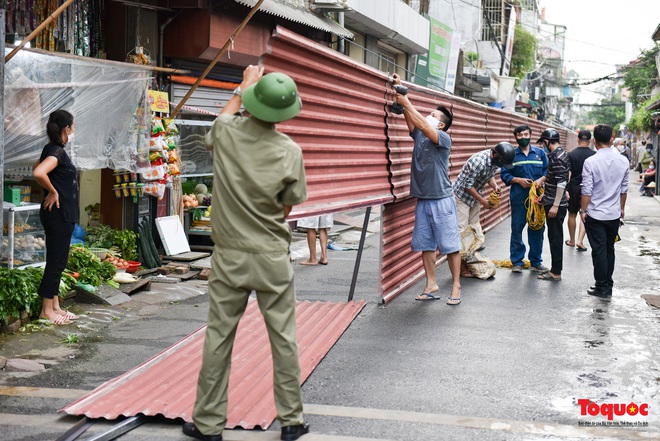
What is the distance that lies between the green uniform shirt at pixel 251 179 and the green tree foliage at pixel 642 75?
52506 mm

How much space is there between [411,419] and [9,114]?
5.10 m

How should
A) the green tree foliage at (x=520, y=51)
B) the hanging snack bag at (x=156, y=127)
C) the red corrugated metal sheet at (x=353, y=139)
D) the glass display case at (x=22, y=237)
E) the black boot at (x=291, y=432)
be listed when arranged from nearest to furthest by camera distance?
the black boot at (x=291, y=432) → the red corrugated metal sheet at (x=353, y=139) → the glass display case at (x=22, y=237) → the hanging snack bag at (x=156, y=127) → the green tree foliage at (x=520, y=51)

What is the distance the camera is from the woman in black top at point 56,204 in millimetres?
7484

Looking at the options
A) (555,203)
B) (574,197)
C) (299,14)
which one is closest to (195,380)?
(555,203)

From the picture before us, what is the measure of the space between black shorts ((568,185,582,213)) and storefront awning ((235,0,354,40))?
5.48 m

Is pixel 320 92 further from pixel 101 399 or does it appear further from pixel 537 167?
pixel 537 167

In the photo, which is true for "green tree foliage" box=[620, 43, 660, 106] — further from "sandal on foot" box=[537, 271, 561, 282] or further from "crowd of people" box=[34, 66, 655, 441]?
"sandal on foot" box=[537, 271, 561, 282]

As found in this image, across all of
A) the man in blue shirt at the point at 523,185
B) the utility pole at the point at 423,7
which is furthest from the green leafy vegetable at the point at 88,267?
the utility pole at the point at 423,7

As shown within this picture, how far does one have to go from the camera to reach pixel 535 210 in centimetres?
1091

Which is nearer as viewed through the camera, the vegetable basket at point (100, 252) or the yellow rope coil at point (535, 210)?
the vegetable basket at point (100, 252)

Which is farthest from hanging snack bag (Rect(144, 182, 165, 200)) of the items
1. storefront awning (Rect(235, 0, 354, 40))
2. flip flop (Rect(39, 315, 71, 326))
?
flip flop (Rect(39, 315, 71, 326))

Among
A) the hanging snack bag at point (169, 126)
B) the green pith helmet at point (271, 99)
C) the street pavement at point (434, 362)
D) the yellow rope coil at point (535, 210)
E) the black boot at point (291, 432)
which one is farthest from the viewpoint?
the hanging snack bag at point (169, 126)

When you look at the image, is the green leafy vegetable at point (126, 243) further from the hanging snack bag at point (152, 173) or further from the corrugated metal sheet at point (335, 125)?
the corrugated metal sheet at point (335, 125)

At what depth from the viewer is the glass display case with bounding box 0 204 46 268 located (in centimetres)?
831
